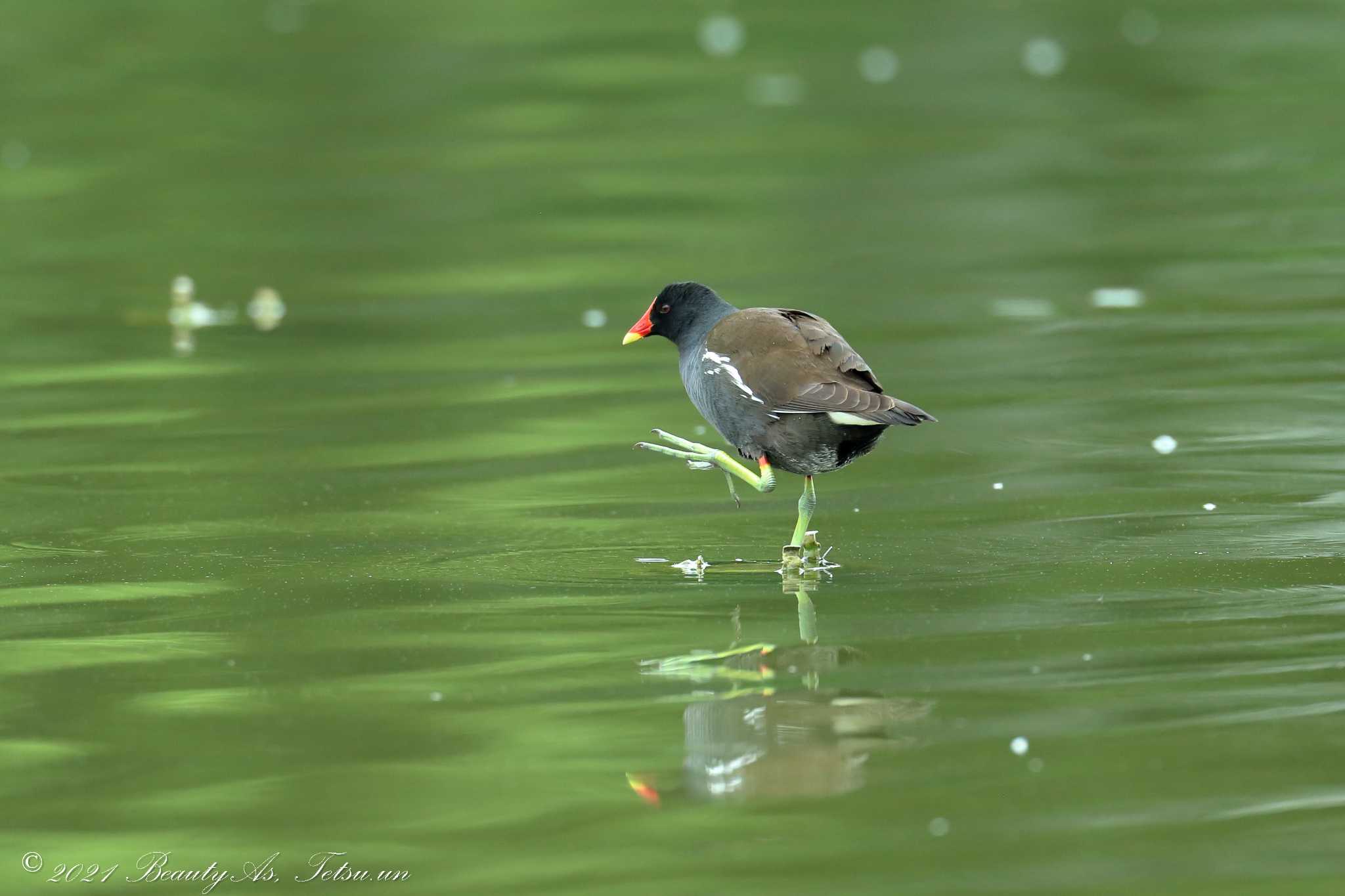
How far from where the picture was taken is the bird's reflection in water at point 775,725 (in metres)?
4.41

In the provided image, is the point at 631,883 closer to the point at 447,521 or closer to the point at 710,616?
the point at 710,616

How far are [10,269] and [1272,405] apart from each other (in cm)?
751

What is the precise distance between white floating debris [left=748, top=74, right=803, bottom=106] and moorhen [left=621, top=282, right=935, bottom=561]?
30.8ft

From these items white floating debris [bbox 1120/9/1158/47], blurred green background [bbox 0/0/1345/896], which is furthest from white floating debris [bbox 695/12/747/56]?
white floating debris [bbox 1120/9/1158/47]

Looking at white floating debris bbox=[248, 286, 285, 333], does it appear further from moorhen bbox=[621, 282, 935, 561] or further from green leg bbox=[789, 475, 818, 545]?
green leg bbox=[789, 475, 818, 545]

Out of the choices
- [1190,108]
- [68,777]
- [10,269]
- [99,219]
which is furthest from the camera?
[1190,108]

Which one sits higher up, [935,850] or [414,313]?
[414,313]

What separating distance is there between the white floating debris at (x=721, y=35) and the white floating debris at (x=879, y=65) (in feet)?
4.28

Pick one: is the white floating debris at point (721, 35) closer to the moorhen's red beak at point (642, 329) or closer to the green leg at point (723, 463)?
the moorhen's red beak at point (642, 329)

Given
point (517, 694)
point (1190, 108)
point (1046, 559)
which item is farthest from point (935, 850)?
point (1190, 108)

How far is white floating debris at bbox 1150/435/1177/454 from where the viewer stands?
750 centimetres

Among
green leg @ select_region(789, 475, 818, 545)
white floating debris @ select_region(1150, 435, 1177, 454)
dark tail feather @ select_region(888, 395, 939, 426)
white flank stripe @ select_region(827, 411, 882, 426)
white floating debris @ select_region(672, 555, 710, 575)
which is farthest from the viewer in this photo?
white floating debris @ select_region(1150, 435, 1177, 454)

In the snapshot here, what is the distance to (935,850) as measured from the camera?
13.1 feet

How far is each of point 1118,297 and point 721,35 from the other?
9349mm
